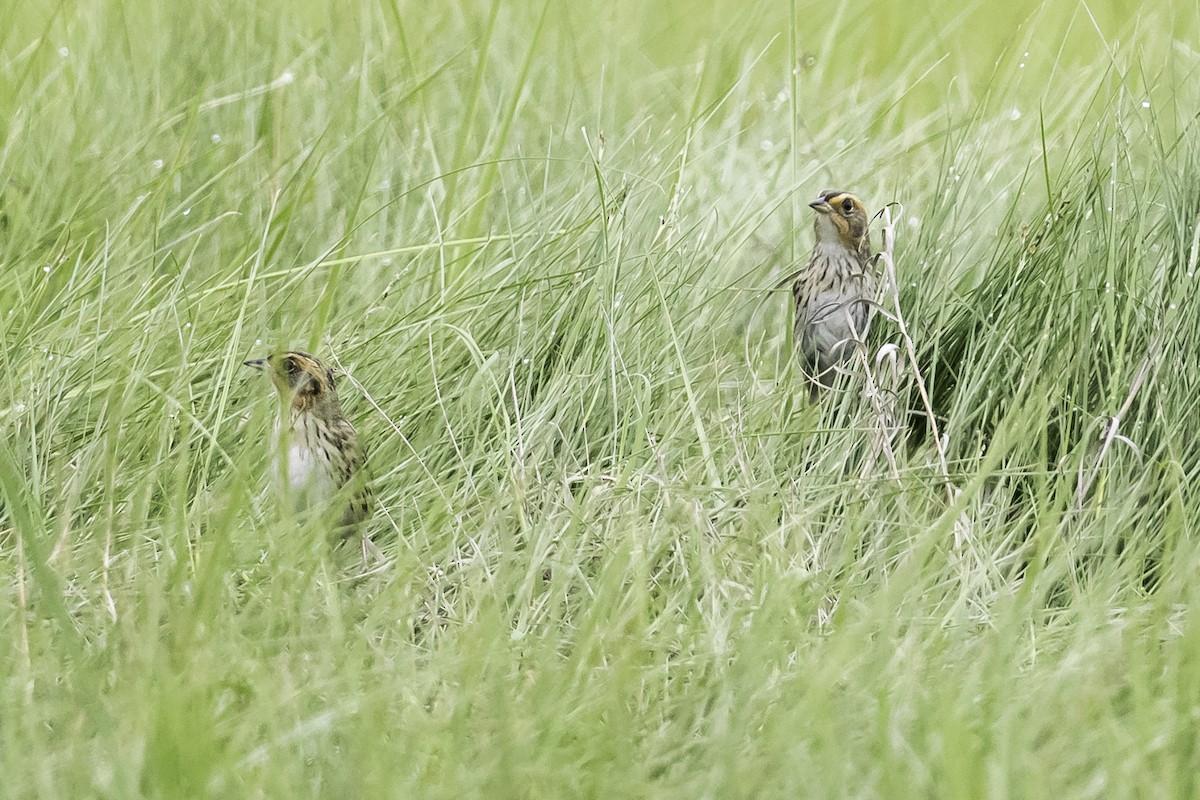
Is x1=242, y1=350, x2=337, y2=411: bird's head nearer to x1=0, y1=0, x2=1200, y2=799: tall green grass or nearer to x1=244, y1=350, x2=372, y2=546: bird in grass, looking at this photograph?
x1=244, y1=350, x2=372, y2=546: bird in grass

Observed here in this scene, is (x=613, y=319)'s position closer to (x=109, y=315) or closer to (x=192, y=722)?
(x=109, y=315)

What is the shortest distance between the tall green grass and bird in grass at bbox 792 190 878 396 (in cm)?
13

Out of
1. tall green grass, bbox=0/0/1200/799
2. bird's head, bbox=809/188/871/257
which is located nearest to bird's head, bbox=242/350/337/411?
tall green grass, bbox=0/0/1200/799

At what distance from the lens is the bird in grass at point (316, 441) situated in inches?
149

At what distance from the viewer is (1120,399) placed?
4051mm

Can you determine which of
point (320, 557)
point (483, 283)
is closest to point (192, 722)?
point (320, 557)

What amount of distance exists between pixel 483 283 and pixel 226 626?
67.5 inches

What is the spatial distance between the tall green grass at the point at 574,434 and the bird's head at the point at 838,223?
16 cm

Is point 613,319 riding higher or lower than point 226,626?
higher

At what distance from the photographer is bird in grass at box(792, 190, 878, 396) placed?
462cm

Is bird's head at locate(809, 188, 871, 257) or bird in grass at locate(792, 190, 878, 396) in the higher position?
bird's head at locate(809, 188, 871, 257)

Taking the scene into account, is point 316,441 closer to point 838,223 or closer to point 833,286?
point 833,286

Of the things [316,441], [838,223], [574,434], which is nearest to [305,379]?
[316,441]

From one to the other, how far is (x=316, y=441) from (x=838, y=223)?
1813mm
